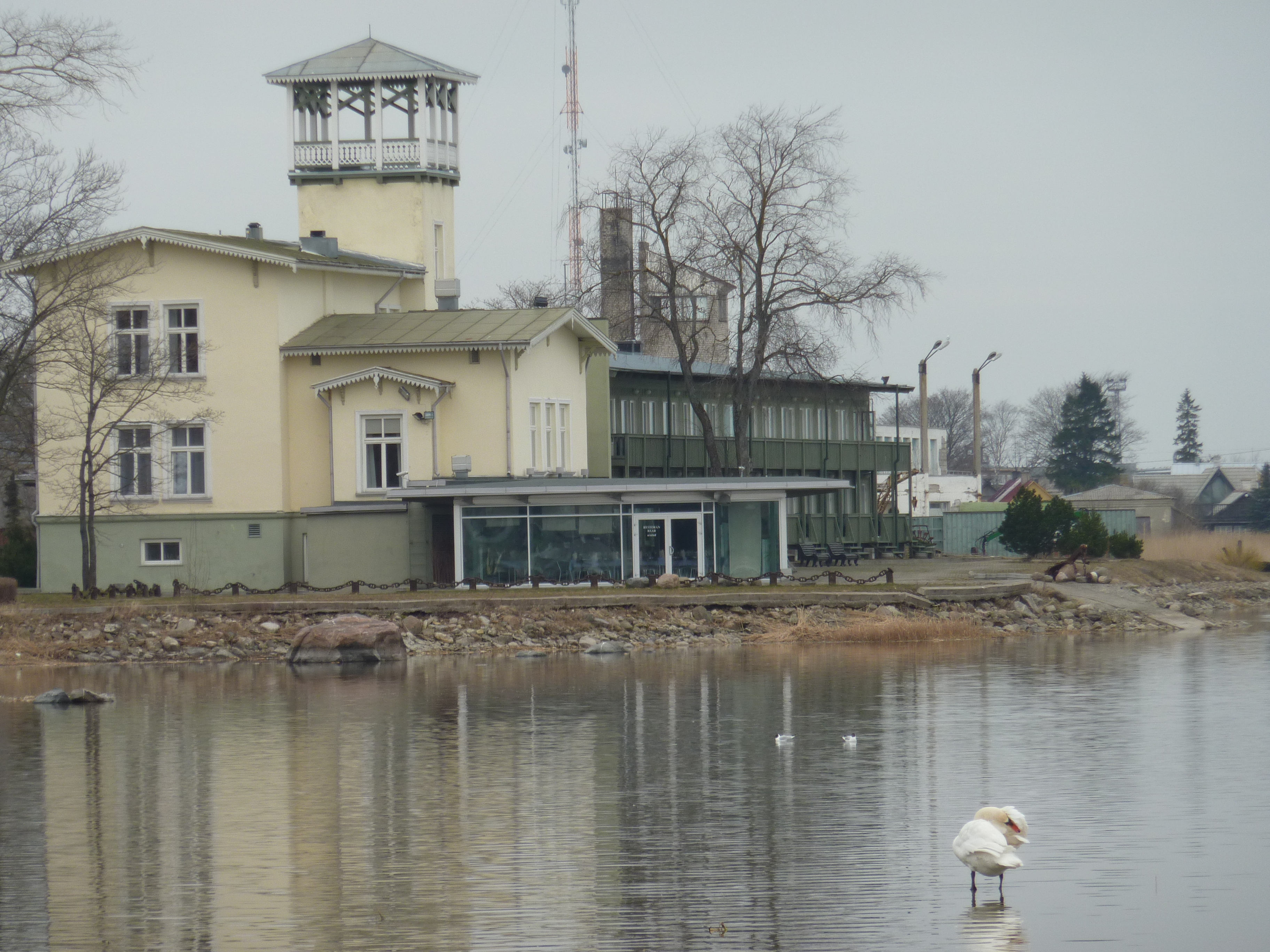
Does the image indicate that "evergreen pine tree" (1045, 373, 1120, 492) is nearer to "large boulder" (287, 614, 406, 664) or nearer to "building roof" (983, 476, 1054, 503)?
"building roof" (983, 476, 1054, 503)

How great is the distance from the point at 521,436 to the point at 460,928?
34.7m

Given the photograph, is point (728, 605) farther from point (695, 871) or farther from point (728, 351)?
point (695, 871)

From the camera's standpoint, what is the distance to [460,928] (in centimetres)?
1277

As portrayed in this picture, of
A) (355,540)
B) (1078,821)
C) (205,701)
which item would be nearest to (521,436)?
(355,540)

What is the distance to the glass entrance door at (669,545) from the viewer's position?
145 feet

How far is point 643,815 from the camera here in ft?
57.0

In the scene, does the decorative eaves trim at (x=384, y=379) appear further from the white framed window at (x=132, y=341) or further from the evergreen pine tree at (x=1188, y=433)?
the evergreen pine tree at (x=1188, y=433)

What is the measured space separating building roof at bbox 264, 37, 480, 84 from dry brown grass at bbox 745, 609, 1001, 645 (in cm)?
2131

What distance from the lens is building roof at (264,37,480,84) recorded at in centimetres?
5225

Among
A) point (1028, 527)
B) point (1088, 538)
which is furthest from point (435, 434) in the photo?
point (1088, 538)

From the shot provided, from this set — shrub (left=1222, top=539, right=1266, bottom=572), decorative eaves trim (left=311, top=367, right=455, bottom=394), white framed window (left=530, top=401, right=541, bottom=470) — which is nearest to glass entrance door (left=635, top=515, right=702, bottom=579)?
white framed window (left=530, top=401, right=541, bottom=470)

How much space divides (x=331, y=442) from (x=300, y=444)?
1.26m

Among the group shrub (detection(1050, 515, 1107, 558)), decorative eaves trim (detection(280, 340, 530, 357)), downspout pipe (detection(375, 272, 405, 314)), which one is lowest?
shrub (detection(1050, 515, 1107, 558))

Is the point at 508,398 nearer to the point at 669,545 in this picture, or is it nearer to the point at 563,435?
the point at 563,435
